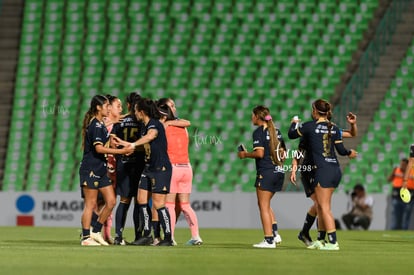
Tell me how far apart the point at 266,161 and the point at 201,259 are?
368 cm

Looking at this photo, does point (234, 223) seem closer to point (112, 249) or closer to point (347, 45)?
point (347, 45)

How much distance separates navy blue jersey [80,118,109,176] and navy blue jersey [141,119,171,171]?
2.07ft

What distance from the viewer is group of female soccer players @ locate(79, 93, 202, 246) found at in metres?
16.0

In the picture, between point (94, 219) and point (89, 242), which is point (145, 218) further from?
point (94, 219)

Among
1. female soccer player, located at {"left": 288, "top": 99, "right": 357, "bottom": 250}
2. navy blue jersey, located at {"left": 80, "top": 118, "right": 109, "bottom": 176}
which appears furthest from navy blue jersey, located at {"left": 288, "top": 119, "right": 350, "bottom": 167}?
navy blue jersey, located at {"left": 80, "top": 118, "right": 109, "bottom": 176}

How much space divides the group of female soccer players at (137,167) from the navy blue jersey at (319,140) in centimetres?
192

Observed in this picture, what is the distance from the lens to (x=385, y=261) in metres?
13.7

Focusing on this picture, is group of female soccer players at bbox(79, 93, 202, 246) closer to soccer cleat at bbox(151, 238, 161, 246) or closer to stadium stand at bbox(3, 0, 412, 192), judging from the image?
soccer cleat at bbox(151, 238, 161, 246)

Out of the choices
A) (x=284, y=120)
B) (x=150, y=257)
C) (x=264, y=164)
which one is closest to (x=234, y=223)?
(x=284, y=120)

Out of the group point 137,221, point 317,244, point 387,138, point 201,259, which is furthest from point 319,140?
point 387,138

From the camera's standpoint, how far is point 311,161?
53.5ft

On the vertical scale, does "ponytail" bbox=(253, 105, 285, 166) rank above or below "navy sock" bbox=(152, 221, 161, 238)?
above

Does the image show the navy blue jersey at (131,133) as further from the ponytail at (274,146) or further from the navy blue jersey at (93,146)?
the ponytail at (274,146)

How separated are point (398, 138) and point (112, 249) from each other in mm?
16440
